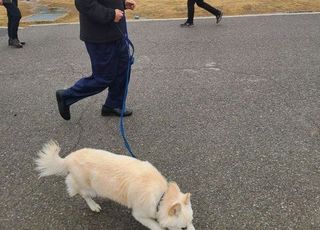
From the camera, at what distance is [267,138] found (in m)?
3.91

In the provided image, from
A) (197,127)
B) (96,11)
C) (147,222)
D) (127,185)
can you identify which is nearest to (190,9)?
(197,127)

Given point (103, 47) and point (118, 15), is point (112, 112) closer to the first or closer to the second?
point (103, 47)

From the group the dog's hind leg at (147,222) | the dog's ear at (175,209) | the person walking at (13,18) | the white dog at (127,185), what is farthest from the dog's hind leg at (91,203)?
the person walking at (13,18)

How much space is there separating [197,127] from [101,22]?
1.46 m

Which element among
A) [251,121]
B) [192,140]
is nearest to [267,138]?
[251,121]

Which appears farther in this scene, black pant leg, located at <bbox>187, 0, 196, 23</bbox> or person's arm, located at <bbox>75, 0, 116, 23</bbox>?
black pant leg, located at <bbox>187, 0, 196, 23</bbox>

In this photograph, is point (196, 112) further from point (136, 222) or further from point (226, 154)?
point (136, 222)

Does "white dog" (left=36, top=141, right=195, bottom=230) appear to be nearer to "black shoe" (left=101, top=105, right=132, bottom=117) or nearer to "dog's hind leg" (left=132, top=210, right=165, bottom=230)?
"dog's hind leg" (left=132, top=210, right=165, bottom=230)

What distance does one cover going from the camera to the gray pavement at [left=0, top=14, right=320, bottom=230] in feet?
9.86

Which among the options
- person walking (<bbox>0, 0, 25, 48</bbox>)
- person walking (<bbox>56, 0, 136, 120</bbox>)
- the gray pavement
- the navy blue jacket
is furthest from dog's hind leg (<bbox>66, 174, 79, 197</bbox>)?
person walking (<bbox>0, 0, 25, 48</bbox>)

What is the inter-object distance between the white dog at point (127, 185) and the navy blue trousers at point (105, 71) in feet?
4.02

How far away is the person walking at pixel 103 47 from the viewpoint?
3.69 metres

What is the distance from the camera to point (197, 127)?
13.8ft

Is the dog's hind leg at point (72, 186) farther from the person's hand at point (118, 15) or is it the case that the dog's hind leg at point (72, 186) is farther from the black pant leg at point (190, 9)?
the black pant leg at point (190, 9)
